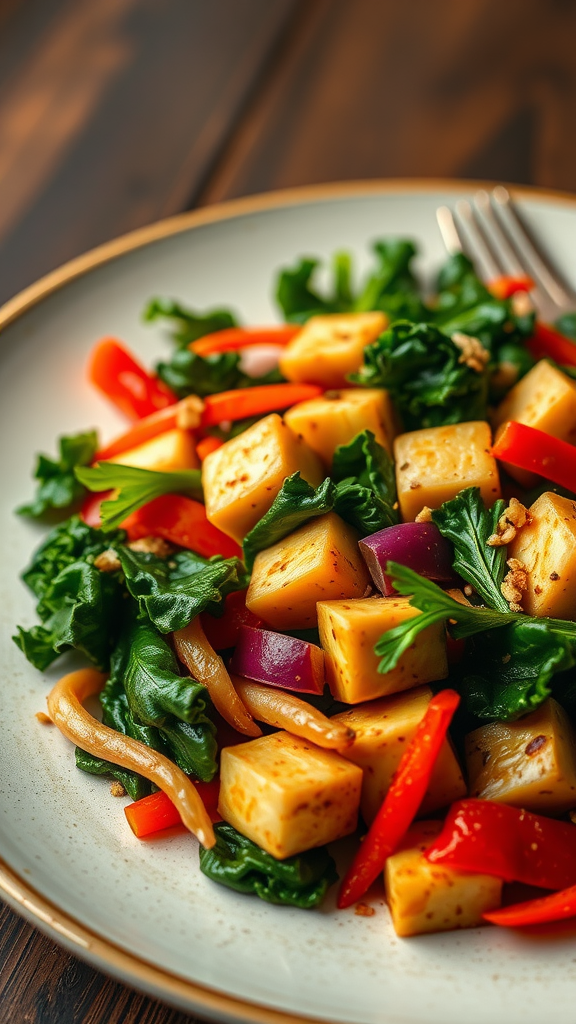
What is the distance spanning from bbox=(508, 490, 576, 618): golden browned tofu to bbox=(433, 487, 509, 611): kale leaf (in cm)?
7

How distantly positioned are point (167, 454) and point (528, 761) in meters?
1.56

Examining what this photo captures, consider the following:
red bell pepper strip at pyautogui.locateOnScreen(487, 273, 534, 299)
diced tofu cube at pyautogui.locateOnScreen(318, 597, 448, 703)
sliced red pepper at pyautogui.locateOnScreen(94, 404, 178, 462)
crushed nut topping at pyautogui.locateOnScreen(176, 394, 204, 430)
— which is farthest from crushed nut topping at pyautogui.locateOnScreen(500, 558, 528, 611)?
red bell pepper strip at pyautogui.locateOnScreen(487, 273, 534, 299)

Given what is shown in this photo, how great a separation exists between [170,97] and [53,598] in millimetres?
3664

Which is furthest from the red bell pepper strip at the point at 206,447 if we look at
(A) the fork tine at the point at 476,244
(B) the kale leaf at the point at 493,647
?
(A) the fork tine at the point at 476,244

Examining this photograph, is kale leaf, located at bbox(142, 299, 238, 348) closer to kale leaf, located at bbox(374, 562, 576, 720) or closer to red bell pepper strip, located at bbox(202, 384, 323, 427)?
red bell pepper strip, located at bbox(202, 384, 323, 427)

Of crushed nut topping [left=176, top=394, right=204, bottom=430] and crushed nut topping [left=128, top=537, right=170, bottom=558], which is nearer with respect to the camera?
crushed nut topping [left=128, top=537, right=170, bottom=558]

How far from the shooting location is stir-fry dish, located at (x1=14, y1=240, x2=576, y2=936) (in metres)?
2.31

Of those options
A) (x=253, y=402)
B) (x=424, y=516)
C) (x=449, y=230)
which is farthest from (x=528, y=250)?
(x=424, y=516)

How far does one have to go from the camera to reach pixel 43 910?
213 centimetres

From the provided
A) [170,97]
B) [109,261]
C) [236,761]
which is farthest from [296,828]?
[170,97]

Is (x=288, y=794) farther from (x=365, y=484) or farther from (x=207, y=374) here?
(x=207, y=374)

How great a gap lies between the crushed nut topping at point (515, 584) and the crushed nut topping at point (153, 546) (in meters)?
1.06

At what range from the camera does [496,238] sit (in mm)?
4277

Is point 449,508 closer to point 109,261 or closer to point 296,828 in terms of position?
point 296,828
